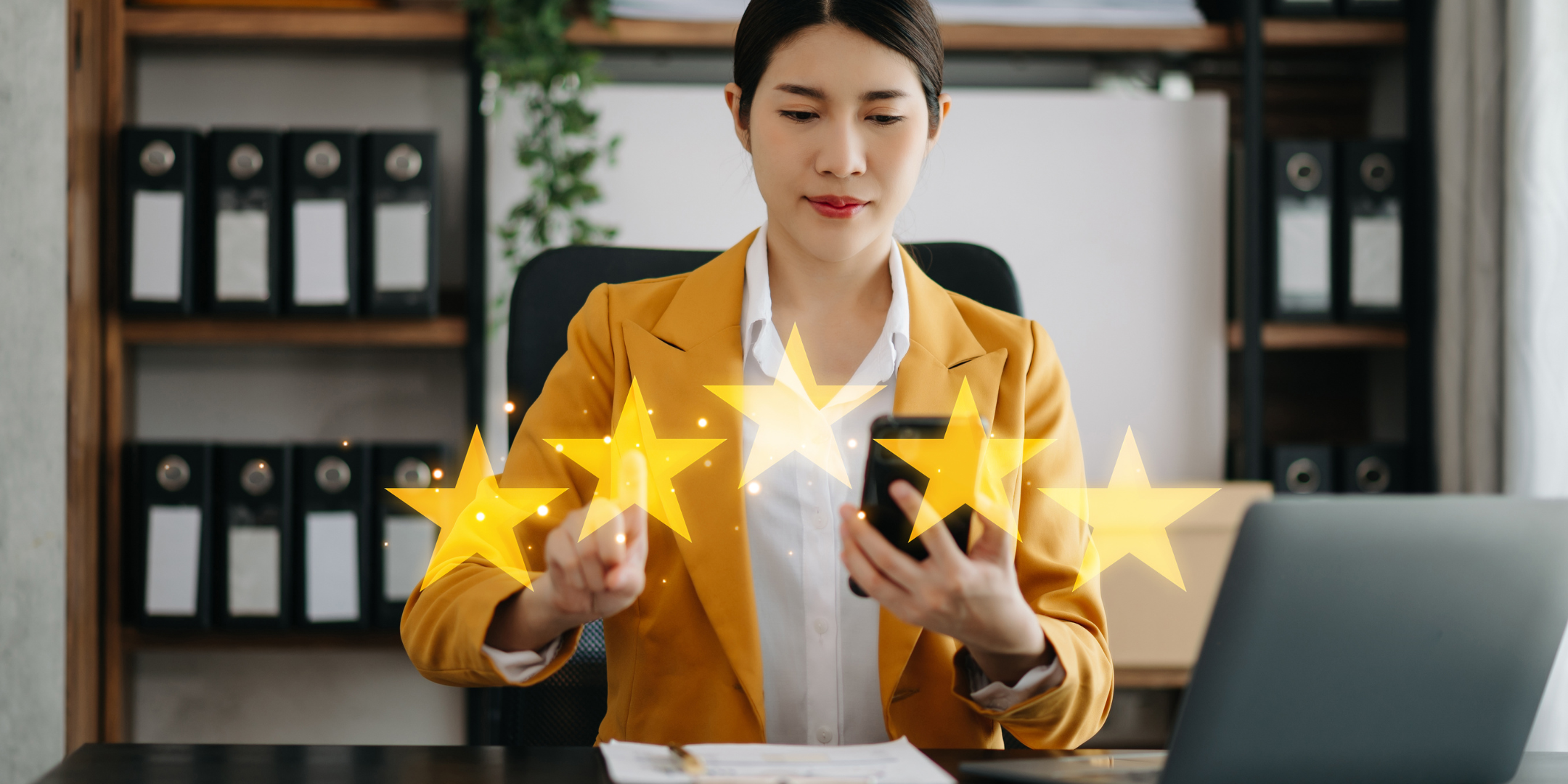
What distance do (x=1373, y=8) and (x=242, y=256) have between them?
6.39ft

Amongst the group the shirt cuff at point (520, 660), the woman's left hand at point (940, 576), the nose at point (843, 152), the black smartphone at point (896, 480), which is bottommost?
the shirt cuff at point (520, 660)

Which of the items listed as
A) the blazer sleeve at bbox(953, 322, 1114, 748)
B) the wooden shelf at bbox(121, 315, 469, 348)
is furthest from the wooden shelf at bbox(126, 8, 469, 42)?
the blazer sleeve at bbox(953, 322, 1114, 748)

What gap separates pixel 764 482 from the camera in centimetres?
94

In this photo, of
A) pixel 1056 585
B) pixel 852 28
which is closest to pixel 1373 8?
pixel 852 28

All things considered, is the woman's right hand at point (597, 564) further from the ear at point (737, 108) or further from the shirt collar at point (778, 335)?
the ear at point (737, 108)

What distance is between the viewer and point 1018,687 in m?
0.72

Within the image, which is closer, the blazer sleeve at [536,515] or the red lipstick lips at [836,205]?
the blazer sleeve at [536,515]

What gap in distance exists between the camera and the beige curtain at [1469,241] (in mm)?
1669

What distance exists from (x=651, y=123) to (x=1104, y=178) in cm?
80

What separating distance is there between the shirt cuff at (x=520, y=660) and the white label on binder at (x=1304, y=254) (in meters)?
1.51

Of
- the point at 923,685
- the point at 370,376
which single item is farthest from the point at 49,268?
the point at 923,685

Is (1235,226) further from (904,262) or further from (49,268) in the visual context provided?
(49,268)

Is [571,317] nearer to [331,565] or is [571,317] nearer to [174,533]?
[331,565]

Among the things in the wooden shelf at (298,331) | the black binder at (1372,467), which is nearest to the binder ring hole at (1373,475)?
the black binder at (1372,467)
